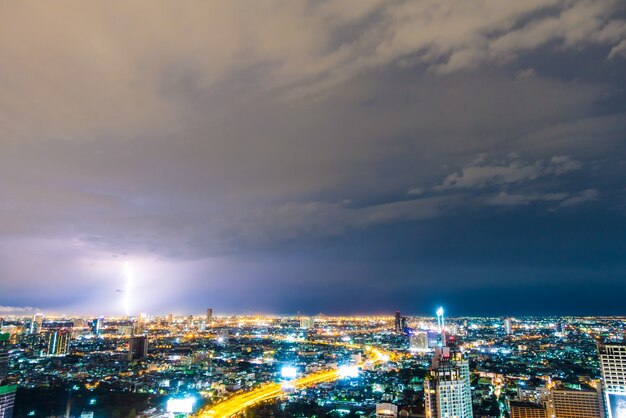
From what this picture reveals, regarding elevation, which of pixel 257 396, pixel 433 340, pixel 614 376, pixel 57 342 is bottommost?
pixel 257 396

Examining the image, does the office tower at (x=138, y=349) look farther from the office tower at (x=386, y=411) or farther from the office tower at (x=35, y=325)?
the office tower at (x=386, y=411)

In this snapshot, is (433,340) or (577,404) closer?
(577,404)

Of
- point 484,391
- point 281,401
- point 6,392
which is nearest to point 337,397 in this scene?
point 281,401

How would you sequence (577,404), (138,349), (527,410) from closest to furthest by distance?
(577,404), (527,410), (138,349)

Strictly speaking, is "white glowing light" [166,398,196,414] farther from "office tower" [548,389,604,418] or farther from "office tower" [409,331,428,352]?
"office tower" [409,331,428,352]

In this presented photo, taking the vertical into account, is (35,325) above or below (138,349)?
above

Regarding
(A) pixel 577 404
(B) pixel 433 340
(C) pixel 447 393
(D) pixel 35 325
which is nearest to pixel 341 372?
(A) pixel 577 404

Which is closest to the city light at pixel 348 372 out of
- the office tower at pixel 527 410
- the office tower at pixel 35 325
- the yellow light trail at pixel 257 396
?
the yellow light trail at pixel 257 396

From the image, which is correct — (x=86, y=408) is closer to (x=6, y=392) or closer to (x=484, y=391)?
(x=6, y=392)

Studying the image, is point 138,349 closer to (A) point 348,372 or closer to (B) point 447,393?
(A) point 348,372
